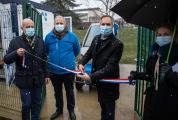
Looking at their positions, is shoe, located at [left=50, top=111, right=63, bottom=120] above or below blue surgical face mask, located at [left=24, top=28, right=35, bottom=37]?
below

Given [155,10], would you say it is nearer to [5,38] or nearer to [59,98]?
[59,98]

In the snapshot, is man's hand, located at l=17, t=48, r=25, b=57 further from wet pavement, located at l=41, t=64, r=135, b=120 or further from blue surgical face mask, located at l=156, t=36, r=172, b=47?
blue surgical face mask, located at l=156, t=36, r=172, b=47

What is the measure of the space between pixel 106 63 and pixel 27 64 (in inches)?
52.5

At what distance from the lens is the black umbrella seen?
2.81 meters

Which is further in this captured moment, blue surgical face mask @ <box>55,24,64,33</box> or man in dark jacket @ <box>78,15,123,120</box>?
blue surgical face mask @ <box>55,24,64,33</box>

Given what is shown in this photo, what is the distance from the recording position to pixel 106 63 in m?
3.86

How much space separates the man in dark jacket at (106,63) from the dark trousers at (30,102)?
108cm

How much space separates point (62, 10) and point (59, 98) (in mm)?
27140

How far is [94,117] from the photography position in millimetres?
5594

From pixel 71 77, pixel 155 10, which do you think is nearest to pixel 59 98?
pixel 71 77

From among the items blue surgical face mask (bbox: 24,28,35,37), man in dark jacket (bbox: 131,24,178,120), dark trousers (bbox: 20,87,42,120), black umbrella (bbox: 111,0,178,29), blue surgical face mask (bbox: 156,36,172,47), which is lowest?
dark trousers (bbox: 20,87,42,120)

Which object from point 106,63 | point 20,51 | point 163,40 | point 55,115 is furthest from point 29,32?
point 163,40

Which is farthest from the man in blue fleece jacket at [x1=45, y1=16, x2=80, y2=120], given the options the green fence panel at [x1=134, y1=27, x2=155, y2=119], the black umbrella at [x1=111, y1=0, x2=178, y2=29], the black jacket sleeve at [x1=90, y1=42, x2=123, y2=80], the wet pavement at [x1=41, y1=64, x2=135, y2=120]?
the black umbrella at [x1=111, y1=0, x2=178, y2=29]

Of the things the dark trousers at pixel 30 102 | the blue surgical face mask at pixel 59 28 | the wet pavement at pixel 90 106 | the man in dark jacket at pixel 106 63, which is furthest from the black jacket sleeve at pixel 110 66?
the wet pavement at pixel 90 106
